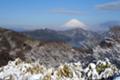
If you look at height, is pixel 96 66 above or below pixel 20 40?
above

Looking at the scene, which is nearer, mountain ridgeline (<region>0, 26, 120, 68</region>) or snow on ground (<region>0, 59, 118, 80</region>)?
snow on ground (<region>0, 59, 118, 80</region>)

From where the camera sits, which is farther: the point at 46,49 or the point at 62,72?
the point at 46,49

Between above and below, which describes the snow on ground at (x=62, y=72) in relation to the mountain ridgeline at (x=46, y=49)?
above

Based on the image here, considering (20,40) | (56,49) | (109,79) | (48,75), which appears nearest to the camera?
(109,79)

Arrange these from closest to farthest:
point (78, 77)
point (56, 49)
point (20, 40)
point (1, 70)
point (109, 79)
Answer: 1. point (109, 79)
2. point (78, 77)
3. point (1, 70)
4. point (56, 49)
5. point (20, 40)

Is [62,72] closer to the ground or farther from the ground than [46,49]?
farther from the ground

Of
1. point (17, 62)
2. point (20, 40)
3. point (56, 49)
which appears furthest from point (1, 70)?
point (20, 40)

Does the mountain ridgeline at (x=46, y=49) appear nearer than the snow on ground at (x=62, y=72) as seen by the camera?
No

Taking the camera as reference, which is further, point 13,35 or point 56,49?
point 13,35

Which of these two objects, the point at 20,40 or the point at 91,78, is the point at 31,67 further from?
the point at 20,40

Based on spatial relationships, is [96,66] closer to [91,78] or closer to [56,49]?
[91,78]

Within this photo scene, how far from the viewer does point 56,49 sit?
4176 inches

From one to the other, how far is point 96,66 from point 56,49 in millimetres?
93858

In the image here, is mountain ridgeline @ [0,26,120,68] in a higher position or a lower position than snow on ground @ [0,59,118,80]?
lower
